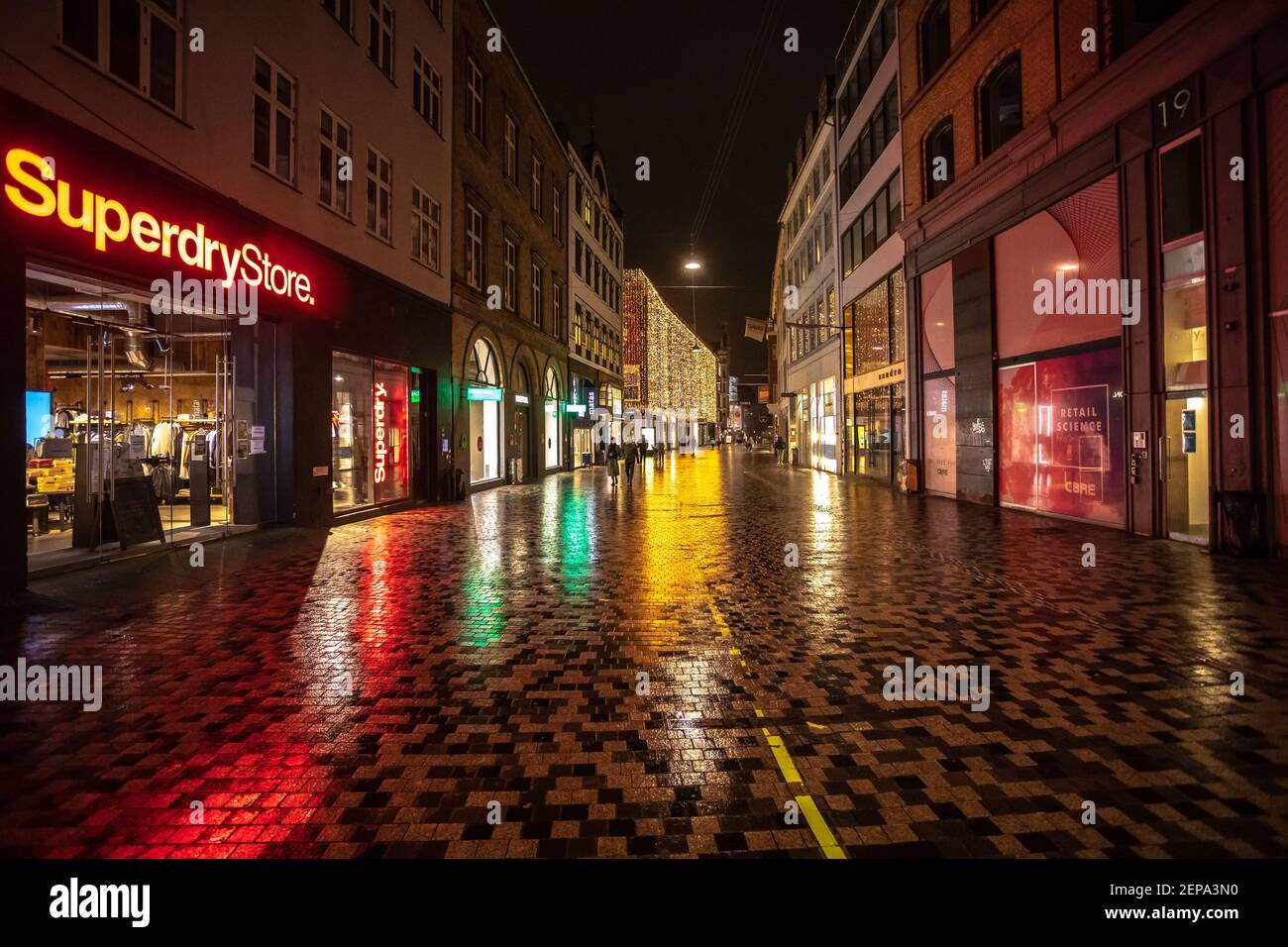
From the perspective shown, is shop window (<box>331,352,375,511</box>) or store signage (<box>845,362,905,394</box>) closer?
shop window (<box>331,352,375,511</box>)

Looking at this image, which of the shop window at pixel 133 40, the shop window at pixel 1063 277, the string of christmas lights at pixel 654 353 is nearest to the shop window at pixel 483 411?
the shop window at pixel 133 40

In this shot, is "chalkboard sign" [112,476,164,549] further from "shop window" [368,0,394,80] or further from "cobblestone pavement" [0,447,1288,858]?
"shop window" [368,0,394,80]

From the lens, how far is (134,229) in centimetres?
869

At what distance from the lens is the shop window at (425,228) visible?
17.2 metres

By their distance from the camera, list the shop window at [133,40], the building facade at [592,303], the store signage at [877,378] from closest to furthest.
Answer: the shop window at [133,40]
the store signage at [877,378]
the building facade at [592,303]

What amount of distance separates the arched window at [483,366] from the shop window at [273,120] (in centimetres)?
881

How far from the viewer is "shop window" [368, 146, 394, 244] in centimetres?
1492

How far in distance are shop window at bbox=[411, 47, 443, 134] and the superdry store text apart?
541 centimetres

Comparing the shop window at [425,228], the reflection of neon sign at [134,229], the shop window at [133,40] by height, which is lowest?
the reflection of neon sign at [134,229]

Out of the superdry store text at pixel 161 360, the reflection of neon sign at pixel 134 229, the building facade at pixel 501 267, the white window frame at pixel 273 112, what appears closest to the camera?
the reflection of neon sign at pixel 134 229

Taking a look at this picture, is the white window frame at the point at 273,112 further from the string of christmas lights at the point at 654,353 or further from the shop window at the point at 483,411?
the string of christmas lights at the point at 654,353

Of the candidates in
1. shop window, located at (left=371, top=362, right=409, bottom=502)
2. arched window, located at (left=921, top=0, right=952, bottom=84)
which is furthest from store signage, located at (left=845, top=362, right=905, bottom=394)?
shop window, located at (left=371, top=362, right=409, bottom=502)
